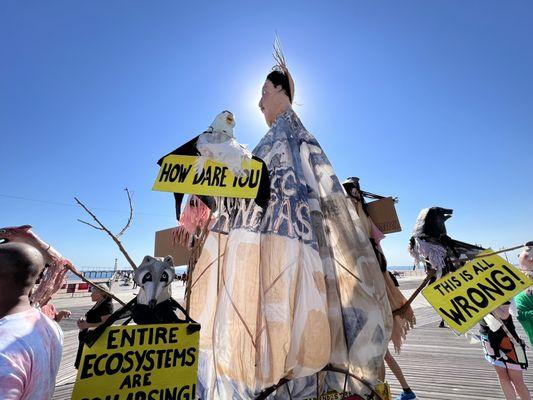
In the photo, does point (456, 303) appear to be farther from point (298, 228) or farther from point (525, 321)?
point (525, 321)

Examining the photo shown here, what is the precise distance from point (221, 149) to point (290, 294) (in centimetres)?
108

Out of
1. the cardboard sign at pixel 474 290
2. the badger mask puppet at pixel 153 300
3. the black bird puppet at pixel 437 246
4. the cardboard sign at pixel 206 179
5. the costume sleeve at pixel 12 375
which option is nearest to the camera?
the costume sleeve at pixel 12 375

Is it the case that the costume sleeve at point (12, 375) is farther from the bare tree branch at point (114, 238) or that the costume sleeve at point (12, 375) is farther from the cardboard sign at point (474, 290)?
the cardboard sign at point (474, 290)

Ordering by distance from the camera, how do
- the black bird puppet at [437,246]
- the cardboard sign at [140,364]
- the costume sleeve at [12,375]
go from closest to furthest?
the costume sleeve at [12,375] < the cardboard sign at [140,364] < the black bird puppet at [437,246]

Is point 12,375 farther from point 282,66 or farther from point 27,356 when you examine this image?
point 282,66

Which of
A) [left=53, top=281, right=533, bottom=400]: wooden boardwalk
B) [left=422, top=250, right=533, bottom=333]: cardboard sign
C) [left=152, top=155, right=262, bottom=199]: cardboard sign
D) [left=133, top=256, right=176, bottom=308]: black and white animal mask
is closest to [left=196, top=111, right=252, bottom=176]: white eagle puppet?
[left=152, top=155, right=262, bottom=199]: cardboard sign

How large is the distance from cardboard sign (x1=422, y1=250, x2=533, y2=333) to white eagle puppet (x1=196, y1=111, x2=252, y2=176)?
1923mm

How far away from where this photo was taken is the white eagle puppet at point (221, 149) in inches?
70.8

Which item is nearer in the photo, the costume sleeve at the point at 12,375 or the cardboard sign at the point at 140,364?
the costume sleeve at the point at 12,375

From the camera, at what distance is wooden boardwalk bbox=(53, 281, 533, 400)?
3654 millimetres

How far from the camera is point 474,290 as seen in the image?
232 centimetres

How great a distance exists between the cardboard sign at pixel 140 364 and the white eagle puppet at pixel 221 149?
98 cm

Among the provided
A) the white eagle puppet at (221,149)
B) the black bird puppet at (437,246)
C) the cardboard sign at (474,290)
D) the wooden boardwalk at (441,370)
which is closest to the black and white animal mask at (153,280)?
the white eagle puppet at (221,149)

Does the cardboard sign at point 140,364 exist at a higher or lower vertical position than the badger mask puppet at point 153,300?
lower
